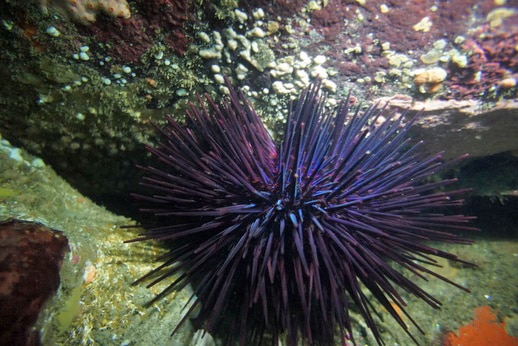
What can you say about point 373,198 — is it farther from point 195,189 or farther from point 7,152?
point 7,152

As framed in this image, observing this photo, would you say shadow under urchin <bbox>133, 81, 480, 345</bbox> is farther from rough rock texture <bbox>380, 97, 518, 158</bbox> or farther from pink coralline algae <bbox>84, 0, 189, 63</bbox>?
rough rock texture <bbox>380, 97, 518, 158</bbox>

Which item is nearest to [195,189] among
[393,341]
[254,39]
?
[254,39]

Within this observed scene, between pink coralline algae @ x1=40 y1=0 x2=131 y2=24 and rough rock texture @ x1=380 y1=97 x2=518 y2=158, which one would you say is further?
rough rock texture @ x1=380 y1=97 x2=518 y2=158

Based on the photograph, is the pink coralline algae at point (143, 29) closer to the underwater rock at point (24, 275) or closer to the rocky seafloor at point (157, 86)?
the rocky seafloor at point (157, 86)

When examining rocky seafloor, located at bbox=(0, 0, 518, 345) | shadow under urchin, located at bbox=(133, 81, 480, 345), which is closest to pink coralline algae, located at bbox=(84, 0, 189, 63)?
rocky seafloor, located at bbox=(0, 0, 518, 345)

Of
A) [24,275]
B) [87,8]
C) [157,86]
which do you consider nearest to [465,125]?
[157,86]
